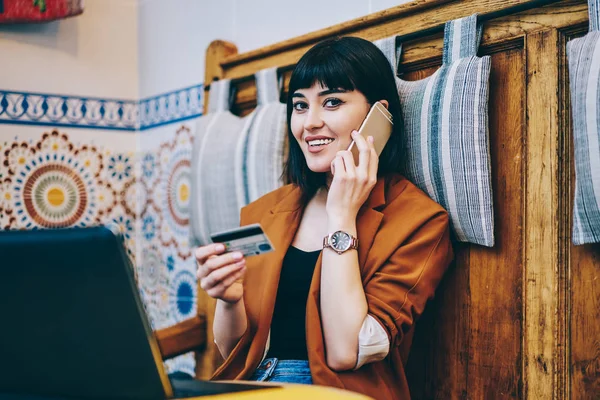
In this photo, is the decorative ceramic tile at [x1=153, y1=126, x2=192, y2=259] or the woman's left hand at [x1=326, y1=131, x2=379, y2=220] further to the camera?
the decorative ceramic tile at [x1=153, y1=126, x2=192, y2=259]

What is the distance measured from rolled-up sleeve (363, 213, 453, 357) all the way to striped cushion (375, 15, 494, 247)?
54mm

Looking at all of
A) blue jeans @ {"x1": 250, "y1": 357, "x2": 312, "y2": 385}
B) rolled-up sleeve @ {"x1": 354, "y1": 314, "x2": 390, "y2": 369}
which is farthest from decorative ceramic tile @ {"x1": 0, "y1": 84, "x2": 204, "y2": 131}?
rolled-up sleeve @ {"x1": 354, "y1": 314, "x2": 390, "y2": 369}

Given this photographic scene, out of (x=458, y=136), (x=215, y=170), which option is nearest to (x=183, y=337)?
(x=215, y=170)

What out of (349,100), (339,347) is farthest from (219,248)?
(349,100)

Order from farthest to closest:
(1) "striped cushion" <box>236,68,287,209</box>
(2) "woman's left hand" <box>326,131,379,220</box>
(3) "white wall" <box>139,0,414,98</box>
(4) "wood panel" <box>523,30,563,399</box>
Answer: (3) "white wall" <box>139,0,414,98</box> → (1) "striped cushion" <box>236,68,287,209</box> → (2) "woman's left hand" <box>326,131,379,220</box> → (4) "wood panel" <box>523,30,563,399</box>

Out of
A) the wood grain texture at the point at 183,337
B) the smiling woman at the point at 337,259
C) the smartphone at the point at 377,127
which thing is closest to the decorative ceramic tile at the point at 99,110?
the wood grain texture at the point at 183,337

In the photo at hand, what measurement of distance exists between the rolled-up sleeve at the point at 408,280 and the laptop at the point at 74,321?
57 cm

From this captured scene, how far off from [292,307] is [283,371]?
5.2 inches

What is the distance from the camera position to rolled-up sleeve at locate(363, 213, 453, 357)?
1154mm

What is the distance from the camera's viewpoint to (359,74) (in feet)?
4.21

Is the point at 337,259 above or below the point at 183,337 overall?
above

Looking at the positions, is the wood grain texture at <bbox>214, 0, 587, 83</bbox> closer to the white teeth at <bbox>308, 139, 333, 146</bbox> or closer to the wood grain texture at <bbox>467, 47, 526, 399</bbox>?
the wood grain texture at <bbox>467, 47, 526, 399</bbox>

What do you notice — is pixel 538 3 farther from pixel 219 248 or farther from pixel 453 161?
pixel 219 248

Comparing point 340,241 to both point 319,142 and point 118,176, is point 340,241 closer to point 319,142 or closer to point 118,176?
point 319,142
